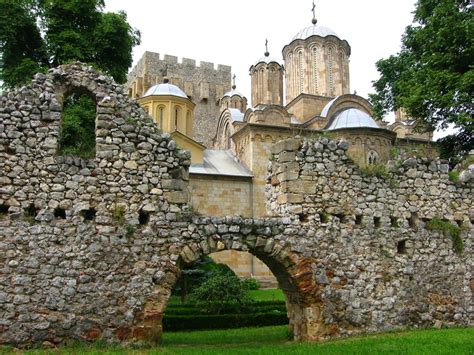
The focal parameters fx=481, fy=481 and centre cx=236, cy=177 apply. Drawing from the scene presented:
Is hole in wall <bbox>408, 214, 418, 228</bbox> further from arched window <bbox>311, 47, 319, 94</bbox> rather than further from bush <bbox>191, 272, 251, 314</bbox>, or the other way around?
arched window <bbox>311, 47, 319, 94</bbox>

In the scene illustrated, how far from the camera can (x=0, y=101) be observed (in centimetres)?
818

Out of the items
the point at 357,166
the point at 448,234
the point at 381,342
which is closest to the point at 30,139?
the point at 357,166

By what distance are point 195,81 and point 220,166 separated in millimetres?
24023

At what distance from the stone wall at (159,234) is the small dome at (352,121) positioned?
1453 cm

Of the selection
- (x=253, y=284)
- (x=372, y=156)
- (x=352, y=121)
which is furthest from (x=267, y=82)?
(x=253, y=284)

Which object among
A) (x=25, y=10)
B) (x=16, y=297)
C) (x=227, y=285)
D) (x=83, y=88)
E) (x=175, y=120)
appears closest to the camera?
(x=16, y=297)

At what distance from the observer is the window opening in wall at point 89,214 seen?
27.1ft

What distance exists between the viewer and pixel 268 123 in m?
27.8

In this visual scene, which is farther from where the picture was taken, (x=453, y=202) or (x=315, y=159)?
(x=453, y=202)

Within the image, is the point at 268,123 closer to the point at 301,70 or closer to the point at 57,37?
the point at 301,70

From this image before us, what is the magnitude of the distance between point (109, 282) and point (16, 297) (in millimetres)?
1436

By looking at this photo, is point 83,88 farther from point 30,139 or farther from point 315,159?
point 315,159

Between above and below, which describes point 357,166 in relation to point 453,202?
above

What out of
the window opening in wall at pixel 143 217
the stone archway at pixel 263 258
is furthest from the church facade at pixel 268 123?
the window opening in wall at pixel 143 217
